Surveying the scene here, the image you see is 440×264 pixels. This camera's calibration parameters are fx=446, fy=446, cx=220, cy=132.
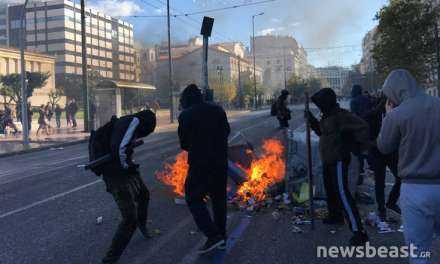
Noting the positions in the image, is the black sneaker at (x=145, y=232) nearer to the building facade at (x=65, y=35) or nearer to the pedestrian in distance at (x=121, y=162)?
the pedestrian in distance at (x=121, y=162)

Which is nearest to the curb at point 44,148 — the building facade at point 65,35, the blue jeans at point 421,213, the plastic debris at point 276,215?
the plastic debris at point 276,215

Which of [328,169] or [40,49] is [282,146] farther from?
[40,49]

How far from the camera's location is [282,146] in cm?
764

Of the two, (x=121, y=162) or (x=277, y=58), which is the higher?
(x=277, y=58)

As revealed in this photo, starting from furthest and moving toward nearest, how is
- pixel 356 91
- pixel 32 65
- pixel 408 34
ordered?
pixel 32 65 < pixel 408 34 < pixel 356 91

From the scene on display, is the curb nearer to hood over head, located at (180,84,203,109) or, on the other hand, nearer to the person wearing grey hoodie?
hood over head, located at (180,84,203,109)

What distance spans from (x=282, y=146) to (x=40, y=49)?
116287mm

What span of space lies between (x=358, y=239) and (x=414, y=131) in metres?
2.21

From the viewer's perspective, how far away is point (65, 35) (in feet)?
363

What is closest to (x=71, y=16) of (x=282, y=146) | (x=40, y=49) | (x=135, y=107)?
(x=40, y=49)

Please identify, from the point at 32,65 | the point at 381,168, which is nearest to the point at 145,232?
the point at 381,168

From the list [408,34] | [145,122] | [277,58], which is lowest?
[145,122]

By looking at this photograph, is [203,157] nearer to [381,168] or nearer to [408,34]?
[381,168]

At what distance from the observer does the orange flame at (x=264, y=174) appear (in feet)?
22.0
